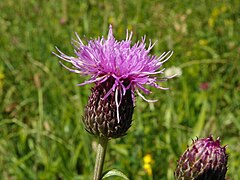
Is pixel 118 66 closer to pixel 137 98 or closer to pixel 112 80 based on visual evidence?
pixel 112 80

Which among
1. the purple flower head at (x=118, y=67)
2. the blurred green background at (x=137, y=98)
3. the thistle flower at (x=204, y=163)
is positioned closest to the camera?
the thistle flower at (x=204, y=163)

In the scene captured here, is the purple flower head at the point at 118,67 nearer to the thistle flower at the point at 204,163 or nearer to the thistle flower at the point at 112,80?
the thistle flower at the point at 112,80

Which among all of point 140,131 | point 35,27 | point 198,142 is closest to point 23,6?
point 35,27

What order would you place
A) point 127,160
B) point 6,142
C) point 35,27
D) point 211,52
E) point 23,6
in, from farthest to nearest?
point 23,6 < point 35,27 < point 211,52 < point 6,142 < point 127,160

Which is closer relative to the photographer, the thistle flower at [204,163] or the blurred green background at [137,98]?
the thistle flower at [204,163]

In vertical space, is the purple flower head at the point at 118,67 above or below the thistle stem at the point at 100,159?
above

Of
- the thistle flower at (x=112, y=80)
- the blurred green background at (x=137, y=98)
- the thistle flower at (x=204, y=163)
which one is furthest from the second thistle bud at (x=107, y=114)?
the blurred green background at (x=137, y=98)

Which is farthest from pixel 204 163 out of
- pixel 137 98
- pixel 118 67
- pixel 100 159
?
pixel 137 98

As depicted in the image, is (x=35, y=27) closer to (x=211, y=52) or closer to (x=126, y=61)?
Answer: (x=211, y=52)
